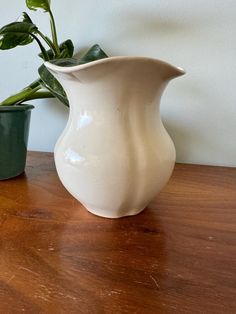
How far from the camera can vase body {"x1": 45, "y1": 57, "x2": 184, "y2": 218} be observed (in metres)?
0.30

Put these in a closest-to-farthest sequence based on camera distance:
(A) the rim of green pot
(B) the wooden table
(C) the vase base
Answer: (B) the wooden table < (C) the vase base < (A) the rim of green pot

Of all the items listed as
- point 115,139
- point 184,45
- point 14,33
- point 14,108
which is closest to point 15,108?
point 14,108

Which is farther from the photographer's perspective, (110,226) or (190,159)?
(190,159)

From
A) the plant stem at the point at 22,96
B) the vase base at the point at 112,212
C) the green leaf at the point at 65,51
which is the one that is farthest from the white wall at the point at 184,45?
the vase base at the point at 112,212

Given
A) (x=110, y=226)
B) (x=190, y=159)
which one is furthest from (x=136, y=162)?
(x=190, y=159)

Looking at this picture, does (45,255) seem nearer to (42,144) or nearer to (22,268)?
(22,268)

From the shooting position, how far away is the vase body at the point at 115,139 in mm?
302

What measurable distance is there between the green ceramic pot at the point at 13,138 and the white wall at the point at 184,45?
8.3 inches

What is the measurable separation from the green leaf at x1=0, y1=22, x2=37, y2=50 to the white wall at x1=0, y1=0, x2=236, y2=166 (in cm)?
18

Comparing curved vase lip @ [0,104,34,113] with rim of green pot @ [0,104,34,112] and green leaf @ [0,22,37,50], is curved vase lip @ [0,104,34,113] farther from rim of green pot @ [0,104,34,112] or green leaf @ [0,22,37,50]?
green leaf @ [0,22,37,50]

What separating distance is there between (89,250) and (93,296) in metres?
0.07

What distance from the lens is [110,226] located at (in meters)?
0.35

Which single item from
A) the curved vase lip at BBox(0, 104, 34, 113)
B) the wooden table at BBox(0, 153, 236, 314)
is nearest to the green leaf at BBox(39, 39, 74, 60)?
the curved vase lip at BBox(0, 104, 34, 113)

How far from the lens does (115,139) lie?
32 centimetres
